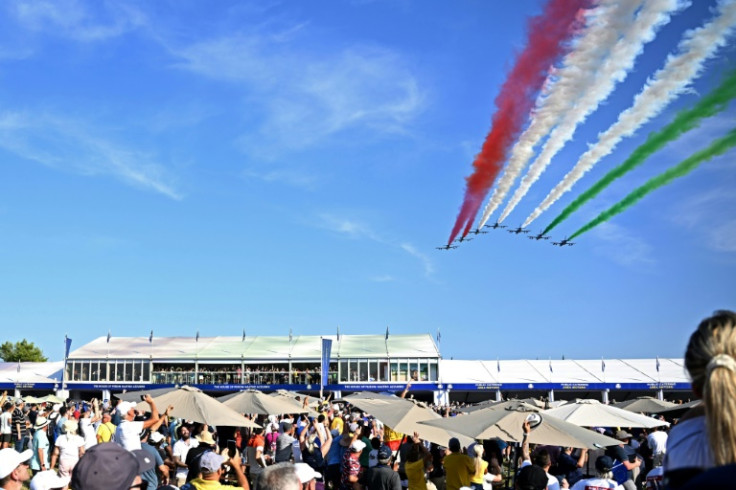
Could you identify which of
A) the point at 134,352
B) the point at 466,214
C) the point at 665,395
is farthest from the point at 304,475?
the point at 134,352

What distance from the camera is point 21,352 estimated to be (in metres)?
96.4

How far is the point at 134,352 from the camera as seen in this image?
6303 cm

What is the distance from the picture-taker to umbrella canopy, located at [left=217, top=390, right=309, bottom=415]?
50.5 ft

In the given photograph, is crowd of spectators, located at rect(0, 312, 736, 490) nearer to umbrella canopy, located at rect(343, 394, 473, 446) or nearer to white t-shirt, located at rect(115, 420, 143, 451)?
white t-shirt, located at rect(115, 420, 143, 451)

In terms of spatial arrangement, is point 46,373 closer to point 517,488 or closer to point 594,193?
point 594,193

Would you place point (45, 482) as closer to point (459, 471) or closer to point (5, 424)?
point (459, 471)

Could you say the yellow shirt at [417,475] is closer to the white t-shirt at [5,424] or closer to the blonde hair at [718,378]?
the blonde hair at [718,378]

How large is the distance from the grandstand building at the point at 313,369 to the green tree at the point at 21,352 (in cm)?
3247

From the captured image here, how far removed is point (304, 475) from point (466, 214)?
95.2ft

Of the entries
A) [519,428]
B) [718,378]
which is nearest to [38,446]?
[519,428]

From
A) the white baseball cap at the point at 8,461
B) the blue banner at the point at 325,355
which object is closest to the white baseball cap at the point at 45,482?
the white baseball cap at the point at 8,461

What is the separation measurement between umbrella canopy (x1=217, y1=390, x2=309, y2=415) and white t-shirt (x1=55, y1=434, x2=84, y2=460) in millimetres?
4995

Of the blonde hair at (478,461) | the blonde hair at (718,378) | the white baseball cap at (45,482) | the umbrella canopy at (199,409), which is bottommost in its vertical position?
the blonde hair at (478,461)

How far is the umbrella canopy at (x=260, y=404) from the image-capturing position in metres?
15.4
